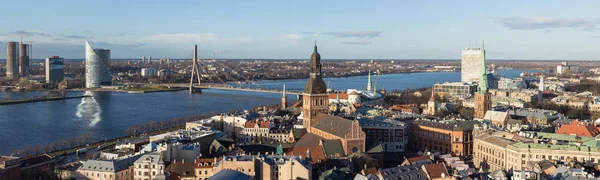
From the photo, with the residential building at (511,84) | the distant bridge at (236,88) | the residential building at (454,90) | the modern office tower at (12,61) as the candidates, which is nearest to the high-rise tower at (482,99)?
the residential building at (454,90)

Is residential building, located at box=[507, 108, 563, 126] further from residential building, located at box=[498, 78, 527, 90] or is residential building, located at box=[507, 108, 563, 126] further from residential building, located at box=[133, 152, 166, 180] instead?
residential building, located at box=[498, 78, 527, 90]

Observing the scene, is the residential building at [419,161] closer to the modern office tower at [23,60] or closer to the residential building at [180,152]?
the residential building at [180,152]

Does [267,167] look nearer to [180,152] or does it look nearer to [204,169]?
[204,169]

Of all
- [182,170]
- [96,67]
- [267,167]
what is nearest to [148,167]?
[182,170]

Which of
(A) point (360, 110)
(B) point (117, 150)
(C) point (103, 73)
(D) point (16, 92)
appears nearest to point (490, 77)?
(A) point (360, 110)

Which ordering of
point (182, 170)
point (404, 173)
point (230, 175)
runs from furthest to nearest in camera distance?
1. point (182, 170)
2. point (404, 173)
3. point (230, 175)

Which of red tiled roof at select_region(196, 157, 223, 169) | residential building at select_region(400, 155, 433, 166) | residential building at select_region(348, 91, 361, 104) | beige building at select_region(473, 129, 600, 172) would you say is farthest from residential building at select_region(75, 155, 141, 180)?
residential building at select_region(348, 91, 361, 104)
